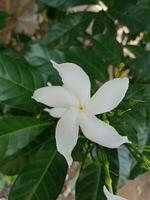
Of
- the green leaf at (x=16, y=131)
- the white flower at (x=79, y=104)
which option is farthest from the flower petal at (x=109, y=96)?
the green leaf at (x=16, y=131)

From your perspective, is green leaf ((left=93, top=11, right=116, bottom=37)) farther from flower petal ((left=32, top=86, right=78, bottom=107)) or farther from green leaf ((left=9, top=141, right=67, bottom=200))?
flower petal ((left=32, top=86, right=78, bottom=107))

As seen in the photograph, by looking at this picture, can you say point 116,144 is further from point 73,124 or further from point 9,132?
point 9,132

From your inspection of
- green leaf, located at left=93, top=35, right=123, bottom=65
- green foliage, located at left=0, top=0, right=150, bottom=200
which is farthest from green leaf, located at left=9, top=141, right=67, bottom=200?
green leaf, located at left=93, top=35, right=123, bottom=65

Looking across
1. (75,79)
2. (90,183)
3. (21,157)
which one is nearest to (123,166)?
(90,183)

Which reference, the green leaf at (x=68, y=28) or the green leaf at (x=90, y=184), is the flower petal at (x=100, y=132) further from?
the green leaf at (x=68, y=28)

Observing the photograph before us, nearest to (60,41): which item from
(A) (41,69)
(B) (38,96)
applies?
(A) (41,69)

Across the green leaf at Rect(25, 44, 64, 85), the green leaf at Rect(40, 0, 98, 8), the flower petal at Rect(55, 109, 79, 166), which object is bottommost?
the green leaf at Rect(25, 44, 64, 85)

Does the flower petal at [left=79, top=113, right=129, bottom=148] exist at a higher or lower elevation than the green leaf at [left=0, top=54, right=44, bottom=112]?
higher
